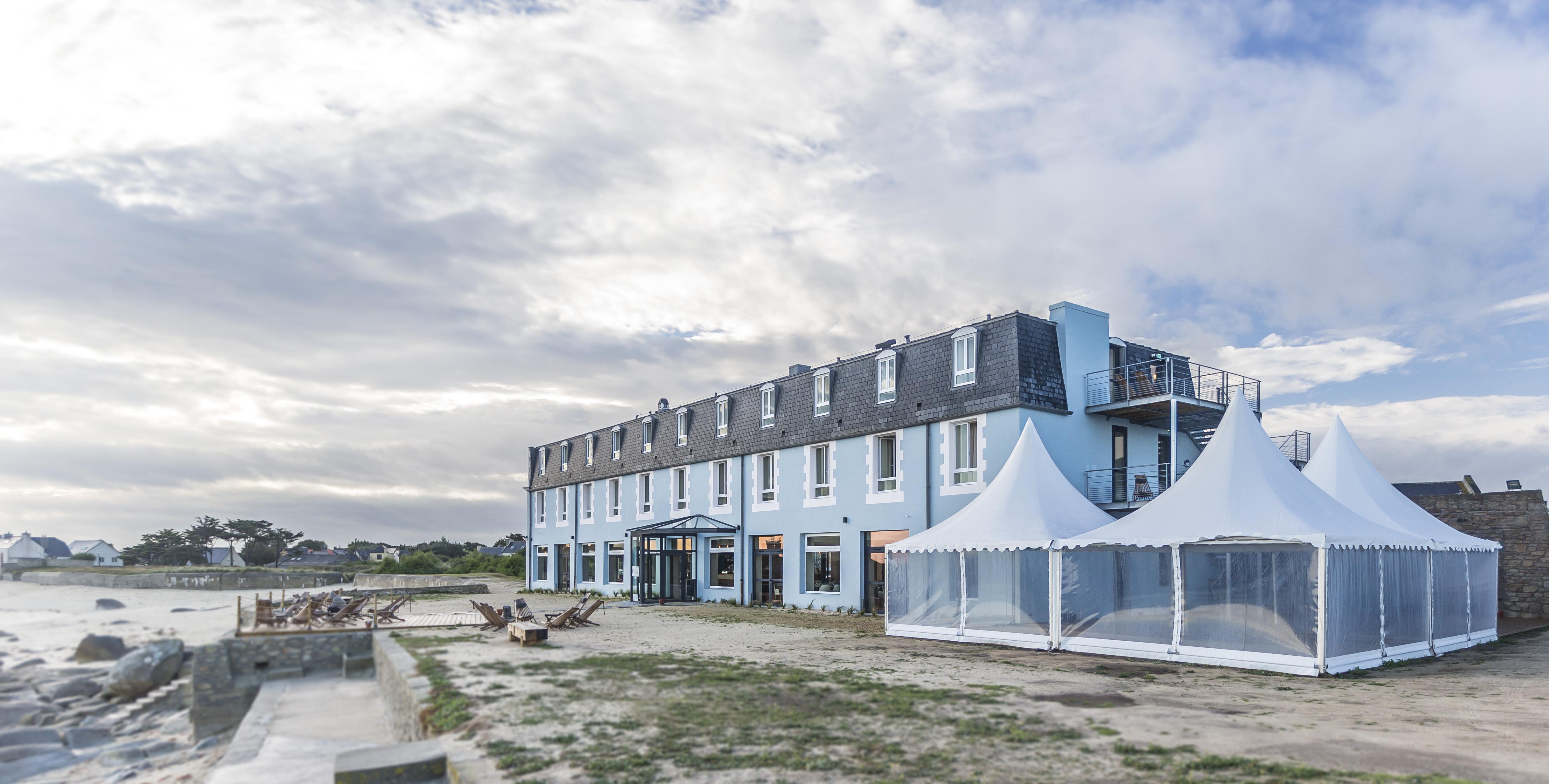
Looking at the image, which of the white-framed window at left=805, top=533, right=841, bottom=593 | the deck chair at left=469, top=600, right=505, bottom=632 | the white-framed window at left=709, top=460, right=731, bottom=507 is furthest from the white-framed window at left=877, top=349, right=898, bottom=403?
the deck chair at left=469, top=600, right=505, bottom=632

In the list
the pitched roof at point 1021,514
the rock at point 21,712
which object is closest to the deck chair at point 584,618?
the pitched roof at point 1021,514

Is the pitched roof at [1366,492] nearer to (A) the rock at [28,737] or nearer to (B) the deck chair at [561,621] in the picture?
(B) the deck chair at [561,621]

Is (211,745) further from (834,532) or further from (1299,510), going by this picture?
(1299,510)

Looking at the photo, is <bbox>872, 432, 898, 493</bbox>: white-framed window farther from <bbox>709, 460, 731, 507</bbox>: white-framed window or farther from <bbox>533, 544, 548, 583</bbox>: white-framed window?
<bbox>533, 544, 548, 583</bbox>: white-framed window

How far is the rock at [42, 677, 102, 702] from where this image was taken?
20375mm

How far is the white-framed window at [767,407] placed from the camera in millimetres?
25625

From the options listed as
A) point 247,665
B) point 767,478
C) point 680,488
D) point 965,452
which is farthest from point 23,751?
point 965,452

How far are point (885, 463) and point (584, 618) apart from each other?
8.15 meters

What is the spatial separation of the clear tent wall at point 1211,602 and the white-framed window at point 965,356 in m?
4.92

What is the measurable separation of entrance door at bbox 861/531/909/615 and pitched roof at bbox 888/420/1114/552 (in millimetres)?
4323

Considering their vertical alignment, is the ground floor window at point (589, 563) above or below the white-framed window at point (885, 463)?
below

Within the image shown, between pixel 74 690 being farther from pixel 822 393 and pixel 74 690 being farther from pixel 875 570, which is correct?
pixel 822 393

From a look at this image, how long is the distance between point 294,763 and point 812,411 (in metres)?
16.3

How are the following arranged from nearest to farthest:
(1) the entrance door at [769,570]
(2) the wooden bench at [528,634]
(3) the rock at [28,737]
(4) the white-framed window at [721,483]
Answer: (2) the wooden bench at [528,634] → (3) the rock at [28,737] → (1) the entrance door at [769,570] → (4) the white-framed window at [721,483]
